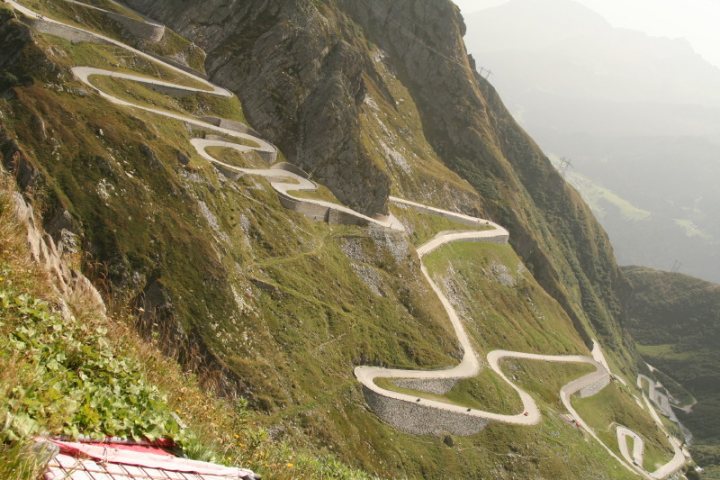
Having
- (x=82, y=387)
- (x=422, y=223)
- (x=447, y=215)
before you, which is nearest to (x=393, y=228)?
(x=422, y=223)

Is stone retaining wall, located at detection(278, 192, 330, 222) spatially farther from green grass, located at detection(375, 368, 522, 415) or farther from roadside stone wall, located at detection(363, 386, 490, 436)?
roadside stone wall, located at detection(363, 386, 490, 436)

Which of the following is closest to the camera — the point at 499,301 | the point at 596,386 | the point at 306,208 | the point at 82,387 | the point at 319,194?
the point at 82,387

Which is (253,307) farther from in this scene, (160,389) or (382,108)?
(382,108)

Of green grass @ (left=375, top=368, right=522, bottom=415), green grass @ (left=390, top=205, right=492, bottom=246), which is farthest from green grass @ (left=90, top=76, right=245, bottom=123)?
green grass @ (left=375, top=368, right=522, bottom=415)

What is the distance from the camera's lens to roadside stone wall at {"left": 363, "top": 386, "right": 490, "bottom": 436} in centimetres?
8181

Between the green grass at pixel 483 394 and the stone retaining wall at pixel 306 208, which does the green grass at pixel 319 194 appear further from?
Result: the green grass at pixel 483 394

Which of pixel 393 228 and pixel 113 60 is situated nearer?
pixel 113 60

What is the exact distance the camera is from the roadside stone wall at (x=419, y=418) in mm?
81812

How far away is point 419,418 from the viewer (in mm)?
85938

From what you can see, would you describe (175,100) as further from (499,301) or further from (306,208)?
(499,301)

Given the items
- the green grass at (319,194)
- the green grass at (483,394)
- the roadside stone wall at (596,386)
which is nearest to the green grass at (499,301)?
the roadside stone wall at (596,386)

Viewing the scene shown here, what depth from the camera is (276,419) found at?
63.4 m

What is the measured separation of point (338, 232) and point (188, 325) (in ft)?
169

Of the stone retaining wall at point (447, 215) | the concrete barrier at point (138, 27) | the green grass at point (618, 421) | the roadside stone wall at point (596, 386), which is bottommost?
the green grass at point (618, 421)
